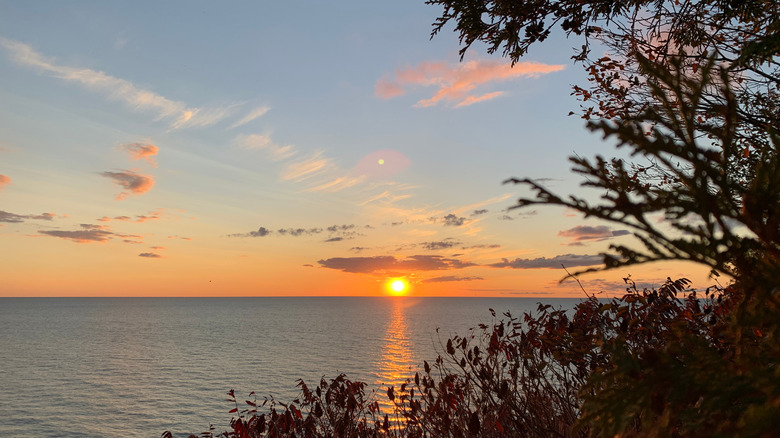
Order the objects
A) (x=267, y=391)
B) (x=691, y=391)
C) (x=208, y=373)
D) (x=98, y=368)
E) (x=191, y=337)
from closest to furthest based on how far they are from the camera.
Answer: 1. (x=691, y=391)
2. (x=267, y=391)
3. (x=208, y=373)
4. (x=98, y=368)
5. (x=191, y=337)

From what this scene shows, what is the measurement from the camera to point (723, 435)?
1874 mm

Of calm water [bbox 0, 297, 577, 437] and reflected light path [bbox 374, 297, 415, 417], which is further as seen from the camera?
reflected light path [bbox 374, 297, 415, 417]

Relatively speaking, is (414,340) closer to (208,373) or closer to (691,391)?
(208,373)

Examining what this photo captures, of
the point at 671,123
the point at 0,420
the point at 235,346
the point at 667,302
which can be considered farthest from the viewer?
the point at 235,346

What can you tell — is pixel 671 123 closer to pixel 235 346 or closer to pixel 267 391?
pixel 267 391

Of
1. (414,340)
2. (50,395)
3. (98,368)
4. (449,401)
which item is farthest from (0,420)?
(414,340)

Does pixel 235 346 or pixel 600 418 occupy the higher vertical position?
pixel 600 418

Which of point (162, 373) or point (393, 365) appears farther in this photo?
point (393, 365)

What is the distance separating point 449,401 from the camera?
7.35 meters

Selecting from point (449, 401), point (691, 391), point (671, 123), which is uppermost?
point (671, 123)

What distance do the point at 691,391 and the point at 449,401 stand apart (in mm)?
5672

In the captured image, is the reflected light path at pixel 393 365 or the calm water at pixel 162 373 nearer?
the calm water at pixel 162 373

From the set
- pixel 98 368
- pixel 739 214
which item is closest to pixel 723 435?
pixel 739 214

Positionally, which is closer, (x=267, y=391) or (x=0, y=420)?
(x=0, y=420)
